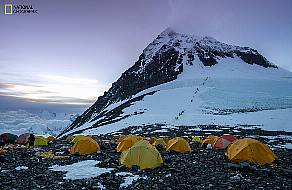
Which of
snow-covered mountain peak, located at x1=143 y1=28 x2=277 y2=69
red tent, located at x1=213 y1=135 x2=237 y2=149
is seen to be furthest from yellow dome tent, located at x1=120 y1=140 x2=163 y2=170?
snow-covered mountain peak, located at x1=143 y1=28 x2=277 y2=69

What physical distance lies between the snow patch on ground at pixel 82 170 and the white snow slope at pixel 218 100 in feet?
129

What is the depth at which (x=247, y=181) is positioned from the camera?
1531cm

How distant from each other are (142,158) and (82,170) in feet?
12.5

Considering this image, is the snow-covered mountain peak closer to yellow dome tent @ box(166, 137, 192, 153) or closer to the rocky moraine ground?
yellow dome tent @ box(166, 137, 192, 153)

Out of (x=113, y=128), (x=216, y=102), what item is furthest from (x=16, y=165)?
(x=216, y=102)

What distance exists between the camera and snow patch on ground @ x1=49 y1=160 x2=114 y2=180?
1761cm

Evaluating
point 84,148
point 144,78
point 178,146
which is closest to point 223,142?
point 178,146

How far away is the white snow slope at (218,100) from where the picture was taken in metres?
63.1

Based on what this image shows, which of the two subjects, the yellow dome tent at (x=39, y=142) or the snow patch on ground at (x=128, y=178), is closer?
the snow patch on ground at (x=128, y=178)

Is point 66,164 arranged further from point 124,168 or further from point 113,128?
point 113,128

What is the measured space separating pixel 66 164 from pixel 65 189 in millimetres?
7024

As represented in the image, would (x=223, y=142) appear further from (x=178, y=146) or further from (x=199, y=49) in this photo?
(x=199, y=49)

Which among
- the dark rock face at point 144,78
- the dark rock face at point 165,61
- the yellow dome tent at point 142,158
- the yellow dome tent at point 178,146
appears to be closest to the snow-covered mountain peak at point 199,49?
the dark rock face at point 165,61

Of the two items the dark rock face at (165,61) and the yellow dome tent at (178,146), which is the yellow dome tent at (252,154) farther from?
the dark rock face at (165,61)
